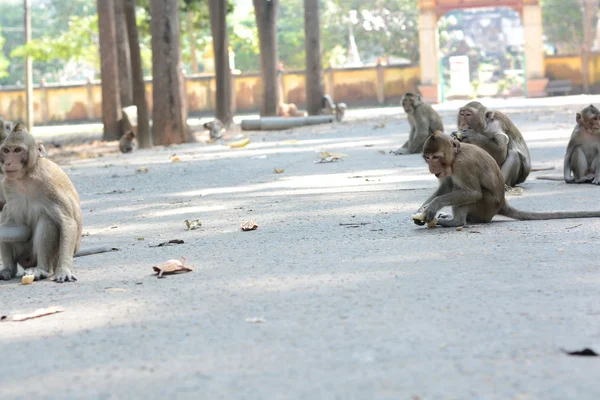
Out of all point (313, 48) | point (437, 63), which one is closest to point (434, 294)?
point (313, 48)

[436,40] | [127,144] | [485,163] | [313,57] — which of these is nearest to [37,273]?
[485,163]

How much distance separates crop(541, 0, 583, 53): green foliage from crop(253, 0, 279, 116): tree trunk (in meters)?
30.7

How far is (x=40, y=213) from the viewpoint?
625cm

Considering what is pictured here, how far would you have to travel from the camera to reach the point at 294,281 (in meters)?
5.59

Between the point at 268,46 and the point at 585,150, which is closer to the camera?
the point at 585,150

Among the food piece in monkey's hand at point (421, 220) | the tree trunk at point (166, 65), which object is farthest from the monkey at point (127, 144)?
the food piece in monkey's hand at point (421, 220)

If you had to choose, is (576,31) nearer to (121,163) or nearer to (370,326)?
(121,163)

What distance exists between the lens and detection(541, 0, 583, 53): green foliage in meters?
56.6

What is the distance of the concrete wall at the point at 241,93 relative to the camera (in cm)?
4778

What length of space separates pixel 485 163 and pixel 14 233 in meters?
3.15

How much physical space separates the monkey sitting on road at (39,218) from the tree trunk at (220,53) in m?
20.4

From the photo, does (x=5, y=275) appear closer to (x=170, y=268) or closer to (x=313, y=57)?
(x=170, y=268)

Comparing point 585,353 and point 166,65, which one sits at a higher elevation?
point 166,65

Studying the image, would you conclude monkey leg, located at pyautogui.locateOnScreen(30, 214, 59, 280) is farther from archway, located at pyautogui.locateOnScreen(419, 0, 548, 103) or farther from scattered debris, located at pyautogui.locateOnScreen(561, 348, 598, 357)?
archway, located at pyautogui.locateOnScreen(419, 0, 548, 103)
